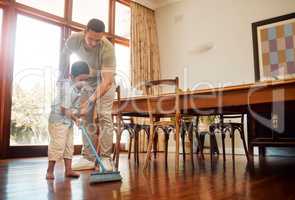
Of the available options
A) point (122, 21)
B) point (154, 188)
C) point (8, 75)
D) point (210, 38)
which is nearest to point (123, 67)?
point (122, 21)

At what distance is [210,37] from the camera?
5496 millimetres

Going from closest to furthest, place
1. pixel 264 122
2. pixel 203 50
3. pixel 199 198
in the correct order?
pixel 199 198 < pixel 264 122 < pixel 203 50

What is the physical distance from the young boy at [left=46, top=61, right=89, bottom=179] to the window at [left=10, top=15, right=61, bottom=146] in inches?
Answer: 95.6

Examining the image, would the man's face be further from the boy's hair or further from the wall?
the wall

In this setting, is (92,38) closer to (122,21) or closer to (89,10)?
(89,10)

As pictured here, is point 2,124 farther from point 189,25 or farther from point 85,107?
point 189,25

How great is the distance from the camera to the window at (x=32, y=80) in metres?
4.30

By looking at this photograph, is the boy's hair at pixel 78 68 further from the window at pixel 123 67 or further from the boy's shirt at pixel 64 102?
the window at pixel 123 67

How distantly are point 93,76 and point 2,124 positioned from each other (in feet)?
7.65

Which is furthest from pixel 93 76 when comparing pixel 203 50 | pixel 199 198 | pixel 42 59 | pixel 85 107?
pixel 203 50

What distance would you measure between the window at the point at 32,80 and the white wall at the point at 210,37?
237 centimetres

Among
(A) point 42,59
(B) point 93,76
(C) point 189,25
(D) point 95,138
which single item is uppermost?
(C) point 189,25

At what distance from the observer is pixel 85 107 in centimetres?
205

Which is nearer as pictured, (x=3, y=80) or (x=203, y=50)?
(x=3, y=80)
